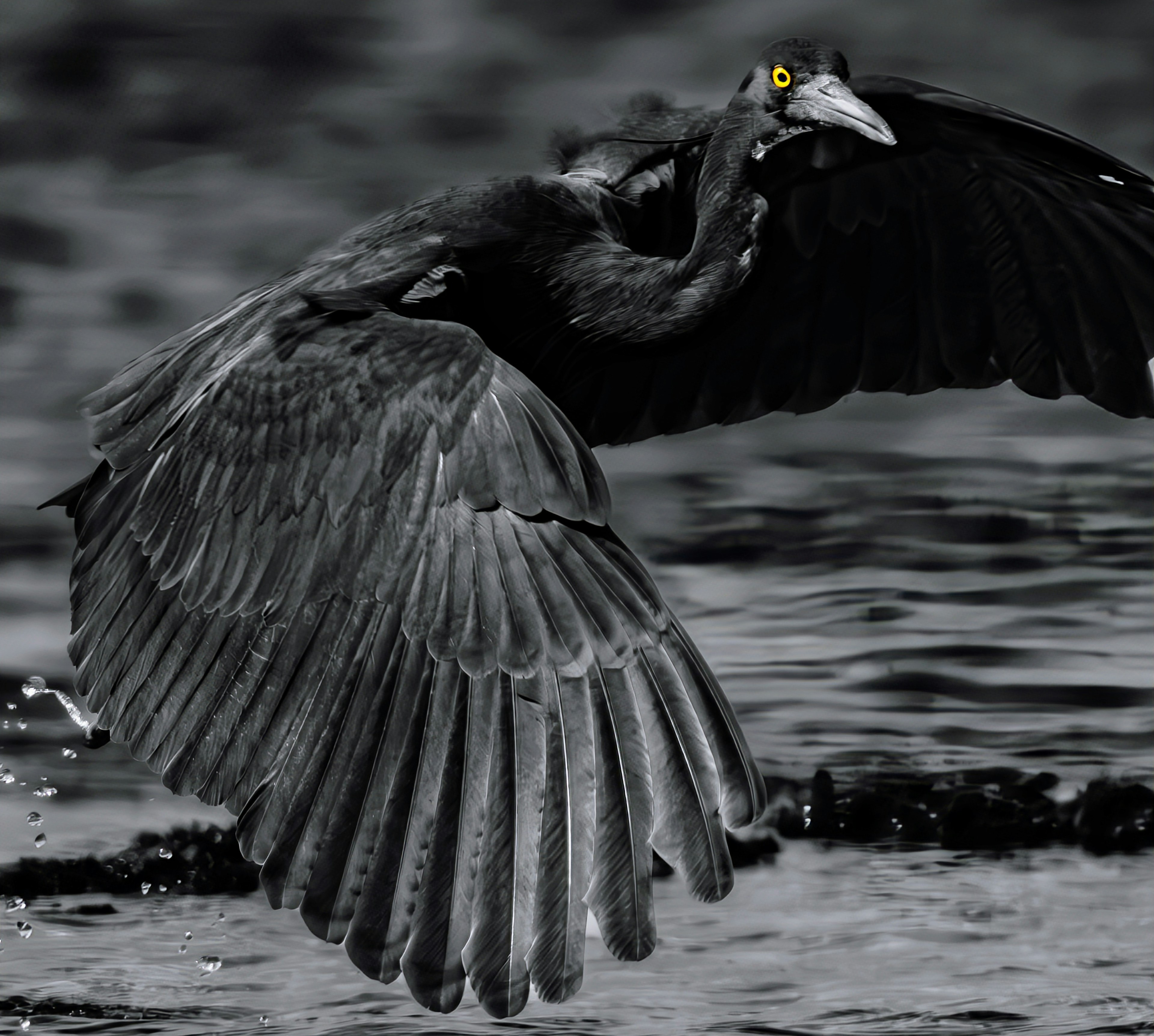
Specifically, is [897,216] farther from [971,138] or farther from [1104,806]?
[1104,806]

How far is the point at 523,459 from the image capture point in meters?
2.88

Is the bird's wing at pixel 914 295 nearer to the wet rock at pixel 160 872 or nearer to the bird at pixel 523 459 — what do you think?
the bird at pixel 523 459

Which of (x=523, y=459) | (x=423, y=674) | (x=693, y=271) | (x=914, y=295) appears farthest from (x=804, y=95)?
(x=423, y=674)

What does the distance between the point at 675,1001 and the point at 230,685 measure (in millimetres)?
2122

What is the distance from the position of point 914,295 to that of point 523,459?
2.46 metres

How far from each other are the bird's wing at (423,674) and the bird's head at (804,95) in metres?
1.58

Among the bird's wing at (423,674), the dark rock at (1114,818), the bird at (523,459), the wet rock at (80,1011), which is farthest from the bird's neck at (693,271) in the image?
the dark rock at (1114,818)

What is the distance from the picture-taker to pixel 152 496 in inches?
137

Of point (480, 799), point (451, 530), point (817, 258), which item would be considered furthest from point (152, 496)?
point (817, 258)

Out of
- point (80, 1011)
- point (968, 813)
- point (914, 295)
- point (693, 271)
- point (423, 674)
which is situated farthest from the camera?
point (968, 813)

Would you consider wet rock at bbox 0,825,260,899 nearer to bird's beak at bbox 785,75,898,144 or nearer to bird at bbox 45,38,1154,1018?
bird at bbox 45,38,1154,1018

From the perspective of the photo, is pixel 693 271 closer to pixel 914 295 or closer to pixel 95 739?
pixel 914 295

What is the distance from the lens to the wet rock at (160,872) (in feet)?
19.2

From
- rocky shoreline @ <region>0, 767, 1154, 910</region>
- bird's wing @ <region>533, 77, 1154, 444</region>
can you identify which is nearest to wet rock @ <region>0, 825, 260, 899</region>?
rocky shoreline @ <region>0, 767, 1154, 910</region>
